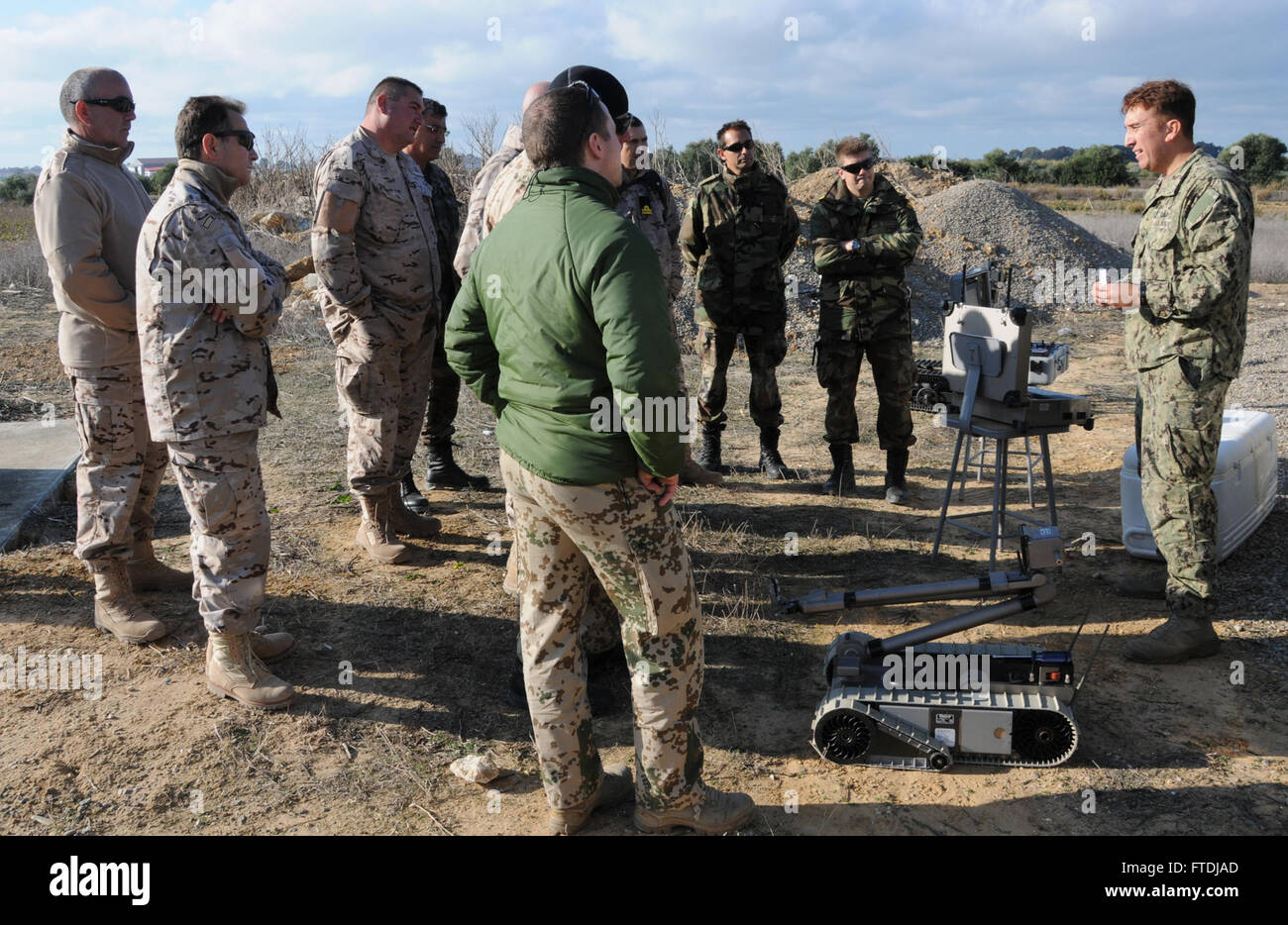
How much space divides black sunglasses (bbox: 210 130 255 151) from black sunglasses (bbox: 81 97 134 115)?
85 cm

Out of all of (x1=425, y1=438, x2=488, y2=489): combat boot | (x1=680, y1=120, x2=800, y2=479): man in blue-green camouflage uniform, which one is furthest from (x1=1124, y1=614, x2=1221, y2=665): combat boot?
(x1=425, y1=438, x2=488, y2=489): combat boot

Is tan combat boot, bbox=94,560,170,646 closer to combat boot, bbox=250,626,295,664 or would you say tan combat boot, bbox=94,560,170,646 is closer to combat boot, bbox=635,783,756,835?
combat boot, bbox=250,626,295,664

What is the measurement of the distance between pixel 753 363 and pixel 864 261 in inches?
43.7

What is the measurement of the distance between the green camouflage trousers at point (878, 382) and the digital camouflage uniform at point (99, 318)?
13.6 feet

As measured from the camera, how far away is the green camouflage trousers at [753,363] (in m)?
6.80

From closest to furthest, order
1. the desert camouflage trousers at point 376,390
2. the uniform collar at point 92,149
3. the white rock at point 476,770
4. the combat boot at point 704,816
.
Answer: the combat boot at point 704,816 < the white rock at point 476,770 < the uniform collar at point 92,149 < the desert camouflage trousers at point 376,390

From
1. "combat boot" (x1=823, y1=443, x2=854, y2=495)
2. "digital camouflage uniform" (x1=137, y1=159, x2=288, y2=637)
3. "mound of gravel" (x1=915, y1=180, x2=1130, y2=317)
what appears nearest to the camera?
"digital camouflage uniform" (x1=137, y1=159, x2=288, y2=637)

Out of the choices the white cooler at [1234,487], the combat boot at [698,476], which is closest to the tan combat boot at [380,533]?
the combat boot at [698,476]

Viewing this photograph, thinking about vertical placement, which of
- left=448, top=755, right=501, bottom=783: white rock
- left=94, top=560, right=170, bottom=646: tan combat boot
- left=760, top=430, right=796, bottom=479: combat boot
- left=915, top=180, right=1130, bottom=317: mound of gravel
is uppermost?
left=915, top=180, right=1130, bottom=317: mound of gravel

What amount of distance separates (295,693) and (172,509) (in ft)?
9.74

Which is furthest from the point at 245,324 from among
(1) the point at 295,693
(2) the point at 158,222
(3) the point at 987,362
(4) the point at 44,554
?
(3) the point at 987,362

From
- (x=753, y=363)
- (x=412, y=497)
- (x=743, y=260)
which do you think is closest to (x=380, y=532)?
(x=412, y=497)

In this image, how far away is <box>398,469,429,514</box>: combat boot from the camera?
6.23m

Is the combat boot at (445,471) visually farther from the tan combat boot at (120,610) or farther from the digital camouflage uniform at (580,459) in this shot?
the digital camouflage uniform at (580,459)
